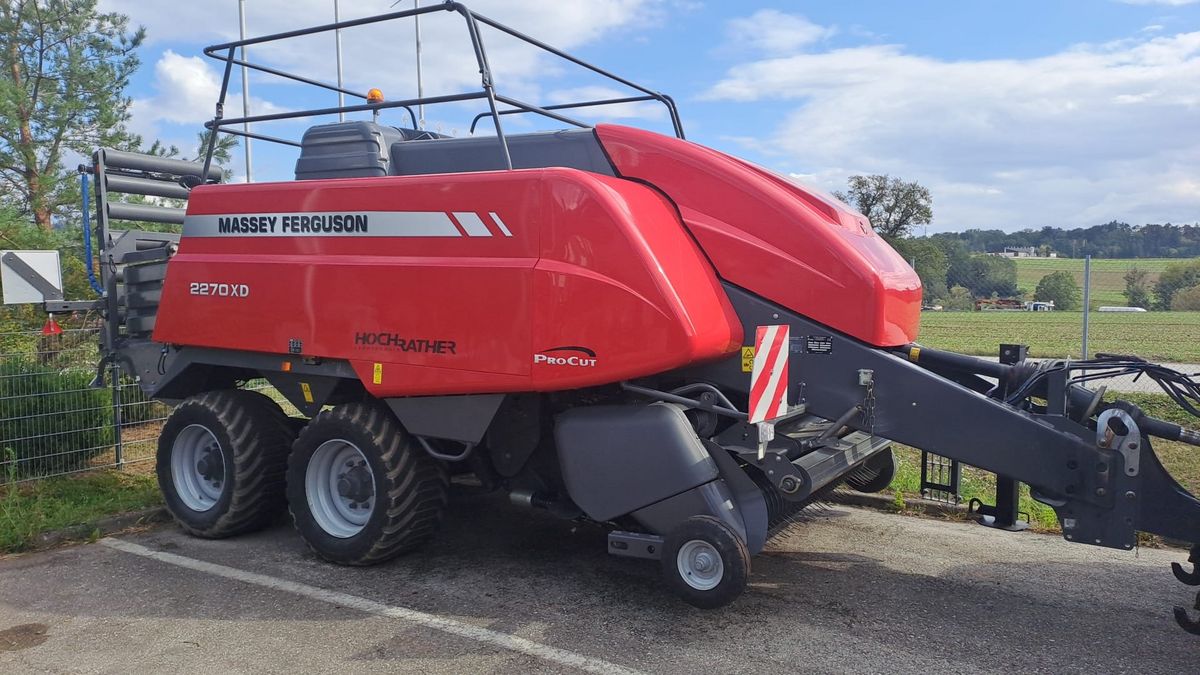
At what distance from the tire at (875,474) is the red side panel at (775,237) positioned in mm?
1511

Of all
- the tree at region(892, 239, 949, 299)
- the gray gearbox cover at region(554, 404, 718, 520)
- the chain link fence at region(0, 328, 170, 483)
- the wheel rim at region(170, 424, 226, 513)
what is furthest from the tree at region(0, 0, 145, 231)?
the tree at region(892, 239, 949, 299)

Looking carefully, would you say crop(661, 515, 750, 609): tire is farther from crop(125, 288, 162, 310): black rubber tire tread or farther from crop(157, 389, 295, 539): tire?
crop(125, 288, 162, 310): black rubber tire tread

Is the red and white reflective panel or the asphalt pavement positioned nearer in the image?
the asphalt pavement

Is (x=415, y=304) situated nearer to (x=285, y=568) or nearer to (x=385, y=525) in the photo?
(x=385, y=525)

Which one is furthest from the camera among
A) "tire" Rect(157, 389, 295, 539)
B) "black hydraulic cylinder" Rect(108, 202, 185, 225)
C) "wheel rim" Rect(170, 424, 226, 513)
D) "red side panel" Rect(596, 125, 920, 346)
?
"black hydraulic cylinder" Rect(108, 202, 185, 225)

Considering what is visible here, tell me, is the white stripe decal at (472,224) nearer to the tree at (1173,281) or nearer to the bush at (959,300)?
the tree at (1173,281)

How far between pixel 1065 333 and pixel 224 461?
80.7ft

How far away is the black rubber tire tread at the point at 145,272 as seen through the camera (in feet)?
21.1

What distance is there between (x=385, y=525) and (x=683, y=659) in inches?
77.9

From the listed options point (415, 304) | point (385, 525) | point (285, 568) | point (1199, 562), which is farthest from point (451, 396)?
point (1199, 562)

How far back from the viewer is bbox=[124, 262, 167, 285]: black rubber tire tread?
6418 millimetres

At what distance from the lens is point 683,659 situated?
13.0ft

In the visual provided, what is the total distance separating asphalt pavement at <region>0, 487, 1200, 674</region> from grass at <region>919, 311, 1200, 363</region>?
1222 cm

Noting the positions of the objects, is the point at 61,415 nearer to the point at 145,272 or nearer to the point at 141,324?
the point at 141,324
